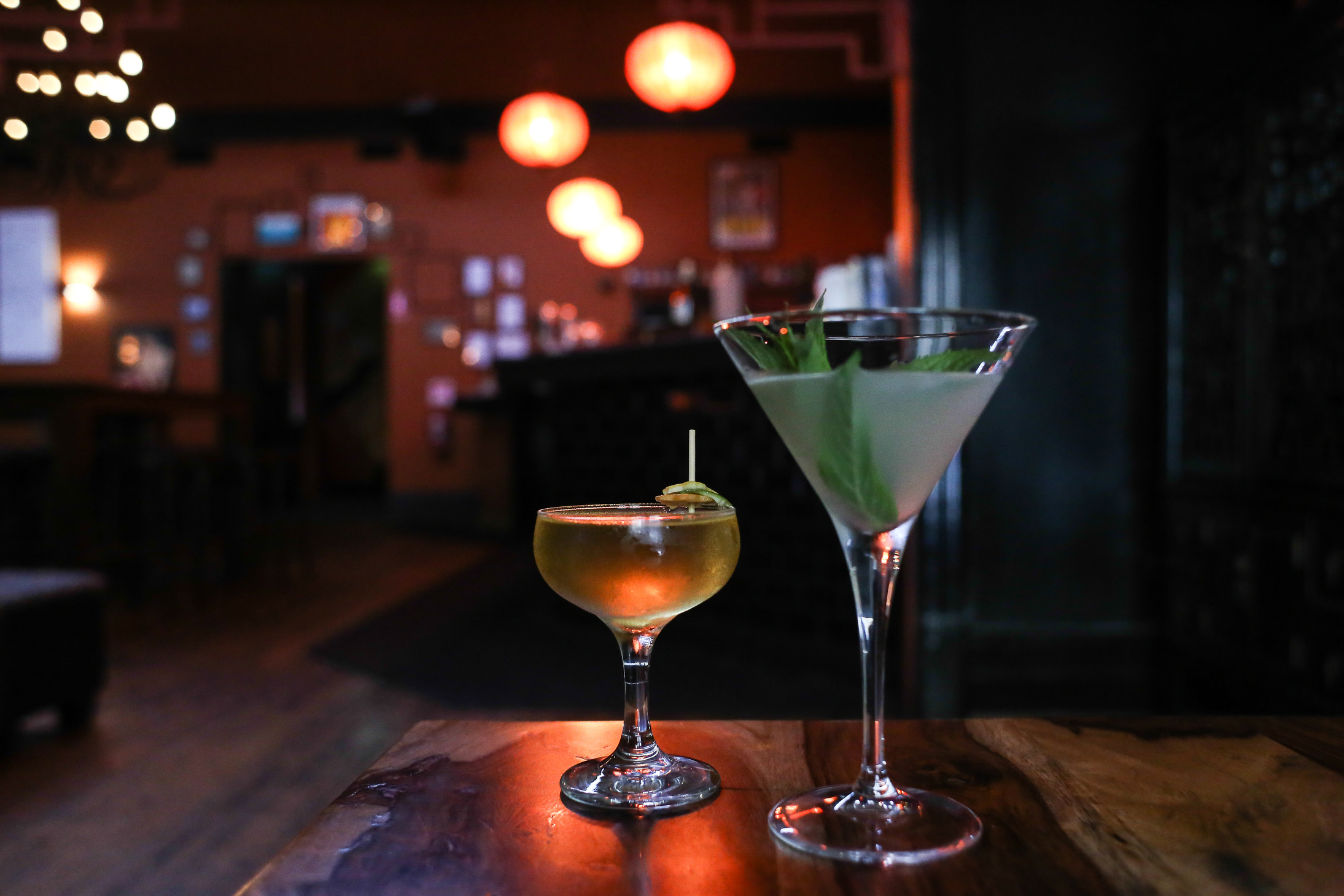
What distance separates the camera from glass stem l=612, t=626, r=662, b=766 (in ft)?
2.03

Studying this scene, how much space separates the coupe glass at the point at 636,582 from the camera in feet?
1.97

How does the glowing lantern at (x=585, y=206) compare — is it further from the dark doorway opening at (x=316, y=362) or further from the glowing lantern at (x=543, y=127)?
the dark doorway opening at (x=316, y=362)

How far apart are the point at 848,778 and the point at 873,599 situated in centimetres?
14

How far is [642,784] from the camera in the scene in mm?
586

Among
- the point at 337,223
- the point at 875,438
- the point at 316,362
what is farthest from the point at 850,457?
the point at 316,362

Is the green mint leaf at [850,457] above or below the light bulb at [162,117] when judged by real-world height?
below

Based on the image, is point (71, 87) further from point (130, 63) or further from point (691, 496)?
point (691, 496)

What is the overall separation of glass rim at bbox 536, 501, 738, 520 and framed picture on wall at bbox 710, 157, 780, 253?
290 inches

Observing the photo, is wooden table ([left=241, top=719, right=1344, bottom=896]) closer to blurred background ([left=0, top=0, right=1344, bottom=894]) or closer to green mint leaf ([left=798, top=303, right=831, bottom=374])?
green mint leaf ([left=798, top=303, right=831, bottom=374])

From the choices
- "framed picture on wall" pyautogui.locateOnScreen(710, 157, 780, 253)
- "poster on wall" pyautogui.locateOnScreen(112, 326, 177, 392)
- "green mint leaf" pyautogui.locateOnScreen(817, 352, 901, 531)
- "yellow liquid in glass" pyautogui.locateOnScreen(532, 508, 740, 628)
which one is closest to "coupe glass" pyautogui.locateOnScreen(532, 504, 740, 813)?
"yellow liquid in glass" pyautogui.locateOnScreen(532, 508, 740, 628)

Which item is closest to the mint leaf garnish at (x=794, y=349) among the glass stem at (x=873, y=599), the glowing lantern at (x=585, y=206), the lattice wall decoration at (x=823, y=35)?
the glass stem at (x=873, y=599)

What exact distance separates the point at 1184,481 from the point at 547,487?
4966mm

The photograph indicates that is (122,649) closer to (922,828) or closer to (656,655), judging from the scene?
(656,655)

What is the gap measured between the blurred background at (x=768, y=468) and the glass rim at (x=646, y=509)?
1.36 m
